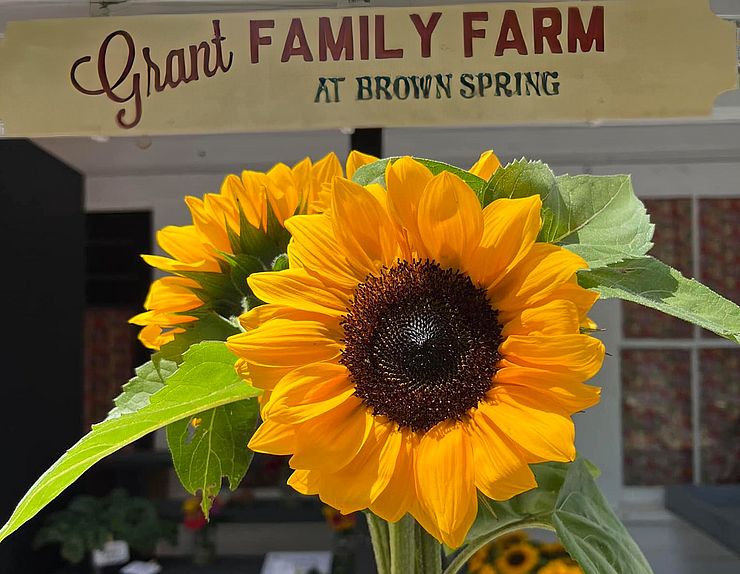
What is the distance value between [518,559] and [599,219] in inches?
59.8

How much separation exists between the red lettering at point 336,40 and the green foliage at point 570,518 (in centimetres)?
93

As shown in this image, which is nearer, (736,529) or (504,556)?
(504,556)

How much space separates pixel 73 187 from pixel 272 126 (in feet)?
7.20

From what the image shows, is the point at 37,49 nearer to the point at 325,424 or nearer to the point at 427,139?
the point at 325,424

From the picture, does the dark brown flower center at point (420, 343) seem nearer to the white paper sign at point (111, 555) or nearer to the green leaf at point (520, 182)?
the green leaf at point (520, 182)

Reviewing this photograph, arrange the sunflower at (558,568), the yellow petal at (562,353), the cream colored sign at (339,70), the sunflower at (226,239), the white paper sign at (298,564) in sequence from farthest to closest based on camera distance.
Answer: the white paper sign at (298,564)
the sunflower at (558,568)
the cream colored sign at (339,70)
the sunflower at (226,239)
the yellow petal at (562,353)

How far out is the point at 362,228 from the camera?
0.23 metres

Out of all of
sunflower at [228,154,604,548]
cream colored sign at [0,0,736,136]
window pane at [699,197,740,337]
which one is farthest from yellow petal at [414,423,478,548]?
window pane at [699,197,740,337]

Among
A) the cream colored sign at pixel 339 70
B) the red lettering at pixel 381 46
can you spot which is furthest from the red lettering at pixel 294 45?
the red lettering at pixel 381 46

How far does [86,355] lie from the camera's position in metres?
3.22

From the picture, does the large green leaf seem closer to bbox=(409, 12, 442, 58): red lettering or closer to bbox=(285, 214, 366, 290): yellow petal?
bbox=(285, 214, 366, 290): yellow petal

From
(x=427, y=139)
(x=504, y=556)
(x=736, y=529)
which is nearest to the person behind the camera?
(x=504, y=556)

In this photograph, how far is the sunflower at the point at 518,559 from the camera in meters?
1.58

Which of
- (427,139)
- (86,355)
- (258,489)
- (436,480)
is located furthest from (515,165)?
(86,355)
